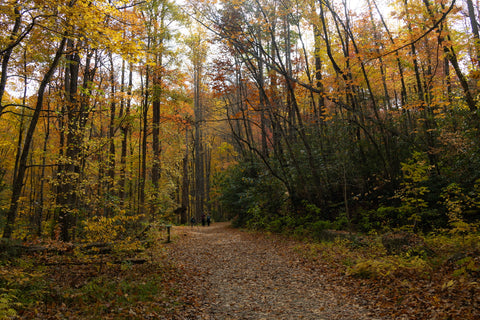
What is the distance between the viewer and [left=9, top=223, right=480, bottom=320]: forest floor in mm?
4305

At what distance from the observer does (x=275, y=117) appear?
506 inches

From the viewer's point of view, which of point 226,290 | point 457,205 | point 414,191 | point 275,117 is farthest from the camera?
point 275,117

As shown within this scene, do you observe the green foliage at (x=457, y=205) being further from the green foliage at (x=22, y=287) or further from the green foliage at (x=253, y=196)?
the green foliage at (x=22, y=287)

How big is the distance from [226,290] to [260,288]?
0.77m

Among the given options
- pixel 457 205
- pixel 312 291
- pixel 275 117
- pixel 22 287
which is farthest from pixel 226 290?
pixel 275 117

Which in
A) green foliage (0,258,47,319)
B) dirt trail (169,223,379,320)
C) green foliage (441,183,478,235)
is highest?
green foliage (441,183,478,235)

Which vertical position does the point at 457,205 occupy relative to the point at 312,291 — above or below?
above

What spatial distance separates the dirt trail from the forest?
2.24m

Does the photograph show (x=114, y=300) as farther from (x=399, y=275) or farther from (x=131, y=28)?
(x=131, y=28)

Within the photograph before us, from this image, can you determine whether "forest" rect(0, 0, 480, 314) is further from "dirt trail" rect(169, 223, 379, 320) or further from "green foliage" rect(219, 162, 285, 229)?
"dirt trail" rect(169, 223, 379, 320)

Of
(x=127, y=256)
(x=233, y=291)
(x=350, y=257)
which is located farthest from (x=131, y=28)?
(x=350, y=257)

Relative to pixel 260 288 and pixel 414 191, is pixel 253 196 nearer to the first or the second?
pixel 414 191

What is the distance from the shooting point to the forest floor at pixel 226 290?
14.1ft

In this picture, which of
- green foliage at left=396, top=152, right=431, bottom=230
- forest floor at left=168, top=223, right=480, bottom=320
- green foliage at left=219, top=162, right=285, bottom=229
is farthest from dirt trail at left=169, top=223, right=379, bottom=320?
green foliage at left=219, top=162, right=285, bottom=229
